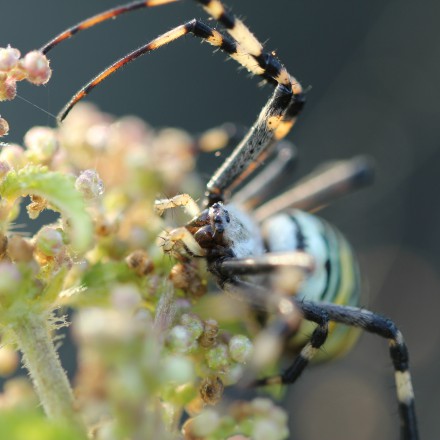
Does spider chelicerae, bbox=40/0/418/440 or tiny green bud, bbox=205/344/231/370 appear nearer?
tiny green bud, bbox=205/344/231/370

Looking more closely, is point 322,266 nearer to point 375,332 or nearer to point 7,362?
point 375,332

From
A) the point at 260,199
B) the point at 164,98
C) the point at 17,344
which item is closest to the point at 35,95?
the point at 164,98

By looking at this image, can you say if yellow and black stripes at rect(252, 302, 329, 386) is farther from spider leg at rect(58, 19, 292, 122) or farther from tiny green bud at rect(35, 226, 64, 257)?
tiny green bud at rect(35, 226, 64, 257)

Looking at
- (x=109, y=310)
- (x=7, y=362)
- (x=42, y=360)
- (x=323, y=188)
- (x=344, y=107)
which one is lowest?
(x=7, y=362)

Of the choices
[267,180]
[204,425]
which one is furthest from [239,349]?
[267,180]

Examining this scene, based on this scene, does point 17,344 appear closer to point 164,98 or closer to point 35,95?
point 35,95

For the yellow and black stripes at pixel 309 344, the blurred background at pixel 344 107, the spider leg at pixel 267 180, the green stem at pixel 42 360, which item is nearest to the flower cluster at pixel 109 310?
the green stem at pixel 42 360

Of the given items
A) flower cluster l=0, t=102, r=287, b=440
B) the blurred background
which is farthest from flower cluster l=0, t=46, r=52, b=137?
the blurred background
